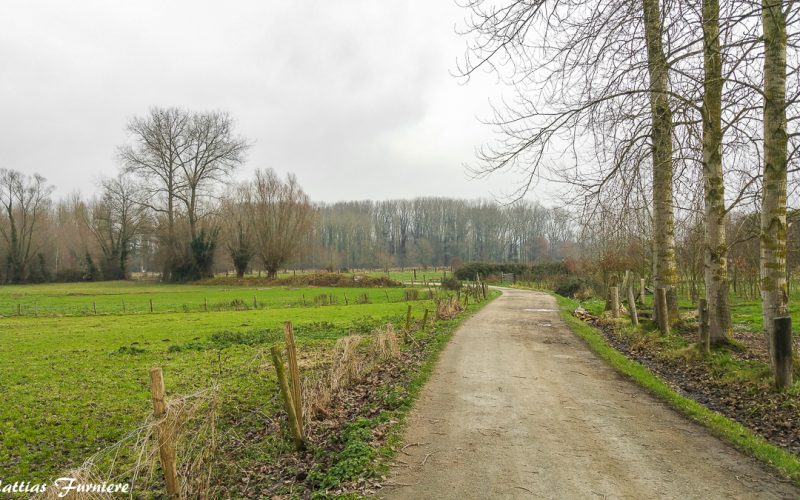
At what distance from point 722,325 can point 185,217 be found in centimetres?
6209

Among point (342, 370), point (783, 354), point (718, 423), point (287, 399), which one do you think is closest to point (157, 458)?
point (287, 399)

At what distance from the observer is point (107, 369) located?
12.5m

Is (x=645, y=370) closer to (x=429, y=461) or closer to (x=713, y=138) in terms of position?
(x=713, y=138)

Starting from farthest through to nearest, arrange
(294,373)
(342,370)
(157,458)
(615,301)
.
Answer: (615,301) < (342,370) < (294,373) < (157,458)

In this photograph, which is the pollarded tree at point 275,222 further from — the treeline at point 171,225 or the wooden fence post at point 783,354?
the wooden fence post at point 783,354

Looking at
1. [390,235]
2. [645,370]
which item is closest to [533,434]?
[645,370]

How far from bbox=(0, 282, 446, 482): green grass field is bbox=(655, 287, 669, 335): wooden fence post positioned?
975cm

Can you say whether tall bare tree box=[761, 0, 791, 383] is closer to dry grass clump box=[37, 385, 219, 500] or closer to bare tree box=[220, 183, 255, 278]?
dry grass clump box=[37, 385, 219, 500]

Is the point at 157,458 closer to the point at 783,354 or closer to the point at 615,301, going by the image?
the point at 783,354

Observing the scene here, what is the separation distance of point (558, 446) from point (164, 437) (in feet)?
14.1

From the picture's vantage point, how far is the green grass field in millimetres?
7480

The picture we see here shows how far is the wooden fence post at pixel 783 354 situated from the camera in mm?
6996

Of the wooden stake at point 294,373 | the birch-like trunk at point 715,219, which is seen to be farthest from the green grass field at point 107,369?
the birch-like trunk at point 715,219

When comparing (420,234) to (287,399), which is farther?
(420,234)
